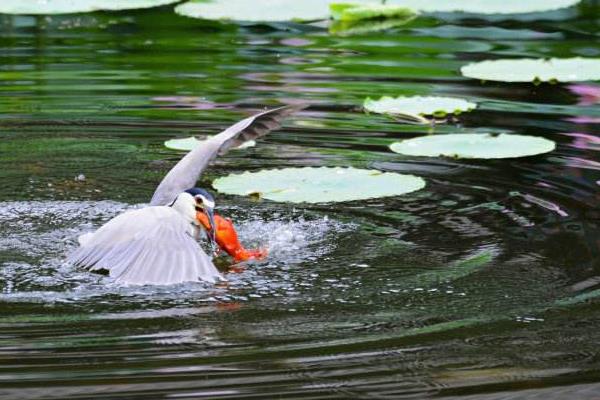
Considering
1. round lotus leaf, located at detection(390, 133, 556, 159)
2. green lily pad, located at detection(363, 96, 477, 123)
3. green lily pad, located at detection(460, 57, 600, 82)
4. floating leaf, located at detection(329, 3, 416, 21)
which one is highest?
floating leaf, located at detection(329, 3, 416, 21)

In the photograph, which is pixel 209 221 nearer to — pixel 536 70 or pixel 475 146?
pixel 475 146

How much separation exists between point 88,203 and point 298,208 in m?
0.98

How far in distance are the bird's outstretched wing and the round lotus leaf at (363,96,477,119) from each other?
1.47 m

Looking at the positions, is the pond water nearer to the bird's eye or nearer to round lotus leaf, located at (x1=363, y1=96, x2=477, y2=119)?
round lotus leaf, located at (x1=363, y1=96, x2=477, y2=119)

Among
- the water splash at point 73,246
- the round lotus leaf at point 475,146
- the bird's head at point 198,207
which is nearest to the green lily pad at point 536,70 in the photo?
the round lotus leaf at point 475,146

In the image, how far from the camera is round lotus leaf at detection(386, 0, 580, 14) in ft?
35.6

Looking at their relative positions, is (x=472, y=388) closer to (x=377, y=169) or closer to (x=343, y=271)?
(x=343, y=271)

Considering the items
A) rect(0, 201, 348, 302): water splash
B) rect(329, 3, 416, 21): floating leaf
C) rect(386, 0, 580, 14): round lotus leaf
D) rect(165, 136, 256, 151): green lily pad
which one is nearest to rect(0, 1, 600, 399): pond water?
rect(0, 201, 348, 302): water splash

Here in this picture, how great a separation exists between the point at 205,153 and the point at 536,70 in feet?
11.1

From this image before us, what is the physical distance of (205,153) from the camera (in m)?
6.41

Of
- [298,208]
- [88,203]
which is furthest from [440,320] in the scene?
[88,203]

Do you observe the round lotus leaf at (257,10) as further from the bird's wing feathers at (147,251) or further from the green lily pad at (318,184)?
the bird's wing feathers at (147,251)

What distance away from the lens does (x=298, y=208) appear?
650cm

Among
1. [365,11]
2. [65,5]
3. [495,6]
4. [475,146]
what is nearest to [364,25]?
[365,11]
